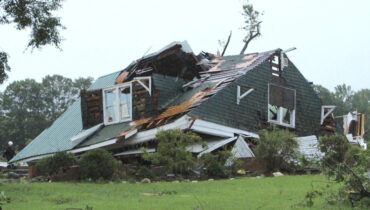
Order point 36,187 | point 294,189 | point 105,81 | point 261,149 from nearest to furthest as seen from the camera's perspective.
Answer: point 294,189 < point 36,187 < point 261,149 < point 105,81

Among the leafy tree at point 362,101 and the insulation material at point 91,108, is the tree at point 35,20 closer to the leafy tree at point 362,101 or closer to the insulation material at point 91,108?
the insulation material at point 91,108

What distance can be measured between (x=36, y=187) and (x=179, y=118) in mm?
8158

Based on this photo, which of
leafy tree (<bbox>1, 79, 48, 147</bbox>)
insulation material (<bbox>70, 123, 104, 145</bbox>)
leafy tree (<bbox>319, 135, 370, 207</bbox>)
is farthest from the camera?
leafy tree (<bbox>1, 79, 48, 147</bbox>)

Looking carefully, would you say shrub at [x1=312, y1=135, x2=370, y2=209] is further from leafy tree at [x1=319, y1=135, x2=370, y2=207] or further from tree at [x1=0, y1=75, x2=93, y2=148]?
tree at [x1=0, y1=75, x2=93, y2=148]

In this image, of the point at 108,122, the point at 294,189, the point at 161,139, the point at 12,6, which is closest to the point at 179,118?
the point at 161,139

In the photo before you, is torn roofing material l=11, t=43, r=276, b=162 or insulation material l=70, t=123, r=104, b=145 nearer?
torn roofing material l=11, t=43, r=276, b=162

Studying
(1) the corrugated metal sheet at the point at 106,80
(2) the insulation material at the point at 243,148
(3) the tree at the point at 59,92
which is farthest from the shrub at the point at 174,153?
(3) the tree at the point at 59,92

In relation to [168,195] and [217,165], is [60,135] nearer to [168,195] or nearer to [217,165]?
[217,165]

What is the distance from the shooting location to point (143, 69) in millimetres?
27844

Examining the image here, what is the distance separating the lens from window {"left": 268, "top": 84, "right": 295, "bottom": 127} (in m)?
27.8

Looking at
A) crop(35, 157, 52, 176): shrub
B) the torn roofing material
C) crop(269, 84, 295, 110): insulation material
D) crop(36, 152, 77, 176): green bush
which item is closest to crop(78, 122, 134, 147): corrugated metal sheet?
the torn roofing material

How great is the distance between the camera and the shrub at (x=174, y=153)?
755 inches

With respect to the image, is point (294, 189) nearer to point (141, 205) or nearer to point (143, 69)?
point (141, 205)

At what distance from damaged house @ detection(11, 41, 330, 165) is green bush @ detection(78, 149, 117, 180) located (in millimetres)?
5117
